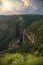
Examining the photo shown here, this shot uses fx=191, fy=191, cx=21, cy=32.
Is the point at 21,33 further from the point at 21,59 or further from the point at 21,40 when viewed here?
the point at 21,59

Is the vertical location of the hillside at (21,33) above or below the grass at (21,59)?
above

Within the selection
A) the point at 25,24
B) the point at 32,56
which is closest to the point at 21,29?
the point at 25,24

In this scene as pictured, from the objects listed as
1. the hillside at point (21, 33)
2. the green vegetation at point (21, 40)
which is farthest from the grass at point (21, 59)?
the hillside at point (21, 33)

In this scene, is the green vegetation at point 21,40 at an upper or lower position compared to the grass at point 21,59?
upper

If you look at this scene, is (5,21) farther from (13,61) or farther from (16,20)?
(13,61)

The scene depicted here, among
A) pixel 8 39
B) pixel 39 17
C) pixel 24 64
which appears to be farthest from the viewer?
pixel 39 17

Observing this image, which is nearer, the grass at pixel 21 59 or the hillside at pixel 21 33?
the grass at pixel 21 59

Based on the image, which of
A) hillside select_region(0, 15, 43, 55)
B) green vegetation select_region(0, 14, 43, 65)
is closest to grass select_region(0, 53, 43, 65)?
green vegetation select_region(0, 14, 43, 65)

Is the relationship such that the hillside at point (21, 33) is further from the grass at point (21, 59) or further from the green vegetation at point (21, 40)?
the grass at point (21, 59)
